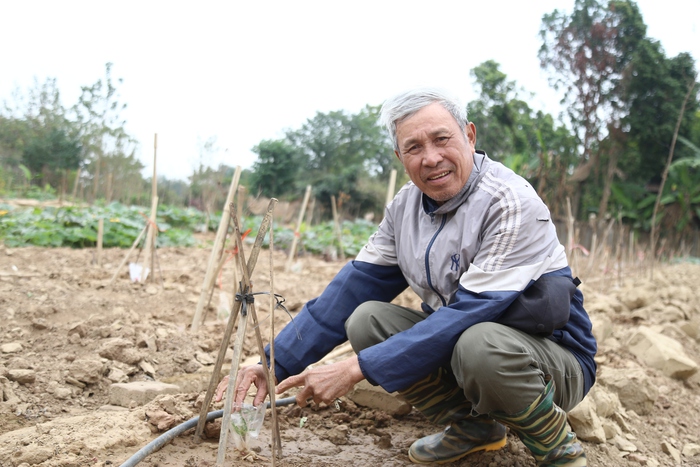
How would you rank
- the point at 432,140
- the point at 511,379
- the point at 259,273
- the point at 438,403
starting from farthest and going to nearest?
the point at 259,273 < the point at 438,403 < the point at 432,140 < the point at 511,379

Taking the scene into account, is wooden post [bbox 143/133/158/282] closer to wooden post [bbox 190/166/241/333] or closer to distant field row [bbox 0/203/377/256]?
distant field row [bbox 0/203/377/256]

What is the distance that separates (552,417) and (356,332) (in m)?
0.63

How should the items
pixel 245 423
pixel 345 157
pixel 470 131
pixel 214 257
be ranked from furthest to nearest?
pixel 345 157 → pixel 214 257 → pixel 470 131 → pixel 245 423

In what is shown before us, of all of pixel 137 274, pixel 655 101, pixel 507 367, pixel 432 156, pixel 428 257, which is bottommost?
pixel 137 274

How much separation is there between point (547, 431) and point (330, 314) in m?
0.76

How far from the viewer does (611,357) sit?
10.7 ft

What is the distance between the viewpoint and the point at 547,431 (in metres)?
1.61

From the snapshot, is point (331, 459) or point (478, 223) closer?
point (478, 223)

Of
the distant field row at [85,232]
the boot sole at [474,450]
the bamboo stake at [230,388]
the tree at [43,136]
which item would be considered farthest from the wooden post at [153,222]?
the tree at [43,136]

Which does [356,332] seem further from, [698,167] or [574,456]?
[698,167]

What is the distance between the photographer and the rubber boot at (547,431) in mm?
1564

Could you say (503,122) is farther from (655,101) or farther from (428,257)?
(428,257)

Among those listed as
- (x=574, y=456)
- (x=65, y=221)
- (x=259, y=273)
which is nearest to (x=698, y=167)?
(x=259, y=273)

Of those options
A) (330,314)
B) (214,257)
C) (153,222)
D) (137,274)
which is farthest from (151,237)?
(330,314)
